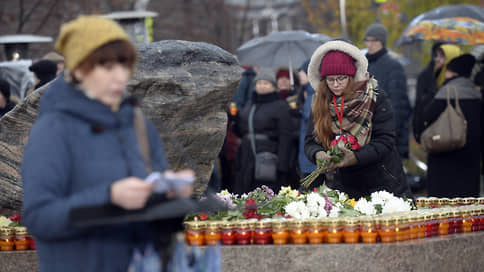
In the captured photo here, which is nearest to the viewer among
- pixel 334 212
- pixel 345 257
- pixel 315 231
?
pixel 345 257

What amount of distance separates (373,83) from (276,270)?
1756 millimetres

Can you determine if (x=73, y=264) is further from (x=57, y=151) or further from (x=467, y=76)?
(x=467, y=76)

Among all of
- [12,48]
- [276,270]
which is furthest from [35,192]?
[12,48]

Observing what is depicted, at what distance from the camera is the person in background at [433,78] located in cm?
946

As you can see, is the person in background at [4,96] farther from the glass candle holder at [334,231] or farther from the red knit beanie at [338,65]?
the glass candle holder at [334,231]

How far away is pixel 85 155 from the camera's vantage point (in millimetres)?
2961

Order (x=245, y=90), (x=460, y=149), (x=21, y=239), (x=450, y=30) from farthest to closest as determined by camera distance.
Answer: (x=245, y=90) < (x=450, y=30) < (x=460, y=149) < (x=21, y=239)

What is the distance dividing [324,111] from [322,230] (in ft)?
3.62

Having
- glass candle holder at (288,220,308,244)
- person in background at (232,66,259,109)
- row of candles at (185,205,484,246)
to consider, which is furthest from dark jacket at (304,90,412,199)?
person in background at (232,66,259,109)

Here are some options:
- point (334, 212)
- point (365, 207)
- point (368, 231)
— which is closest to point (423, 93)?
point (365, 207)

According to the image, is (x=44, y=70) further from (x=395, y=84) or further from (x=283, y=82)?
(x=395, y=84)

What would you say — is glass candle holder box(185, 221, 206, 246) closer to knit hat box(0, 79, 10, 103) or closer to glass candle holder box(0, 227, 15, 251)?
glass candle holder box(0, 227, 15, 251)

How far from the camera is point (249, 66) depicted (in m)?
12.8

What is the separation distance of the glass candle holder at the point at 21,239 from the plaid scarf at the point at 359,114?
2450mm
